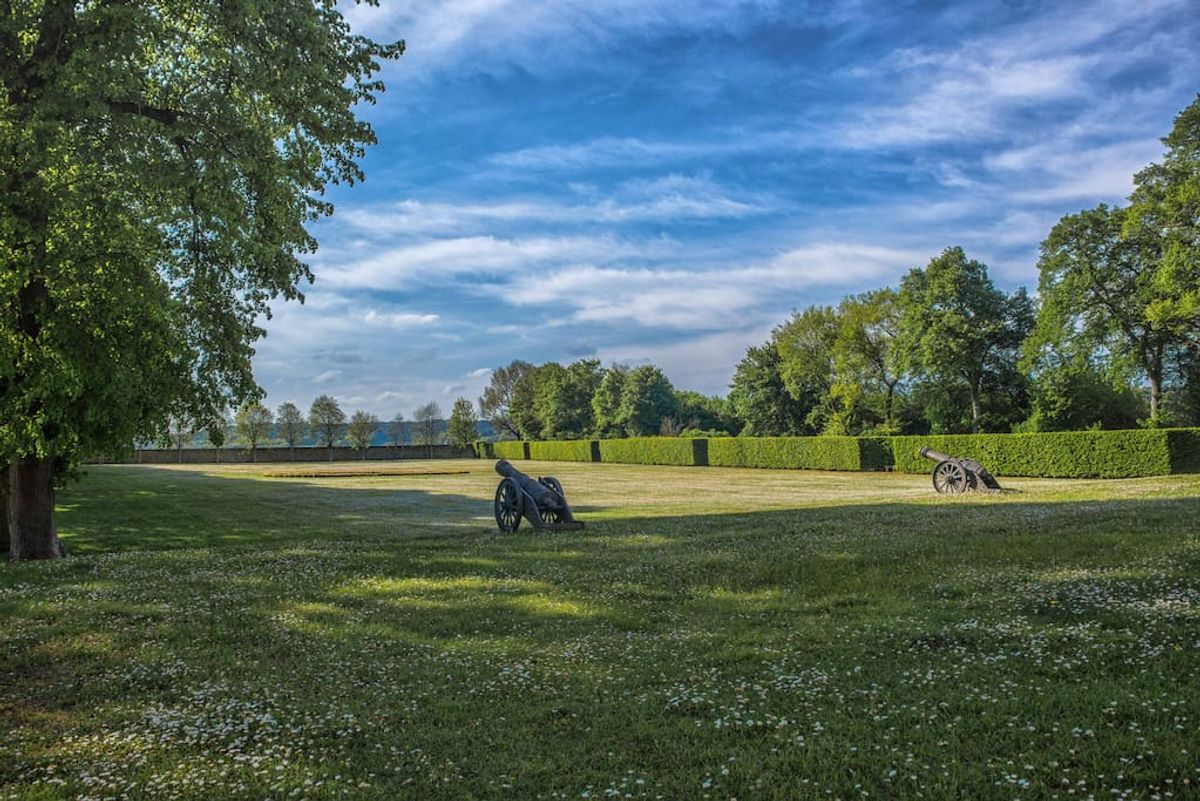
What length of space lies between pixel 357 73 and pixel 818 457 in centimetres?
4238

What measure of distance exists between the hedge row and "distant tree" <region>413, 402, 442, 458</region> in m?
63.9

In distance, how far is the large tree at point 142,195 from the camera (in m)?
10.6

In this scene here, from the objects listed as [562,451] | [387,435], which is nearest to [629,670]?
[562,451]

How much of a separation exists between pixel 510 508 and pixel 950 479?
51.7 feet

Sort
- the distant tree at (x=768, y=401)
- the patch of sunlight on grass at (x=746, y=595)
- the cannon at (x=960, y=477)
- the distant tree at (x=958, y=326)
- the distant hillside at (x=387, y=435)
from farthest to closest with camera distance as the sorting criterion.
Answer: the distant hillside at (x=387, y=435), the distant tree at (x=768, y=401), the distant tree at (x=958, y=326), the cannon at (x=960, y=477), the patch of sunlight on grass at (x=746, y=595)

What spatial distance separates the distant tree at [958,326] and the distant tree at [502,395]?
243 ft

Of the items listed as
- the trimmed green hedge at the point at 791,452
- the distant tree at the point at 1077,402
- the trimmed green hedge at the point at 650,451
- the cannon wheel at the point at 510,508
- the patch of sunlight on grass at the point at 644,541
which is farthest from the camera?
the trimmed green hedge at the point at 650,451

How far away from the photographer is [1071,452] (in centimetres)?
3544

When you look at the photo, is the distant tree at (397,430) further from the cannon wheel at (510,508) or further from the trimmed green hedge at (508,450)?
the cannon wheel at (510,508)

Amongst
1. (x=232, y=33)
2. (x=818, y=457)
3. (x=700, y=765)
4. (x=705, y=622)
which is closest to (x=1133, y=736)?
(x=700, y=765)

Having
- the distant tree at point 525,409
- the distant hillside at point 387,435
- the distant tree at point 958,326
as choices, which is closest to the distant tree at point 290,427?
the distant hillside at point 387,435

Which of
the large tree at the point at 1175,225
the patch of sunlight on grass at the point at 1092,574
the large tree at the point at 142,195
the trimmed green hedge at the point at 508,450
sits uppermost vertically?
the large tree at the point at 1175,225

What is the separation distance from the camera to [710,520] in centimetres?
1888

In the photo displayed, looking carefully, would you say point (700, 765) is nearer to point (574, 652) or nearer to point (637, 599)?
point (574, 652)
